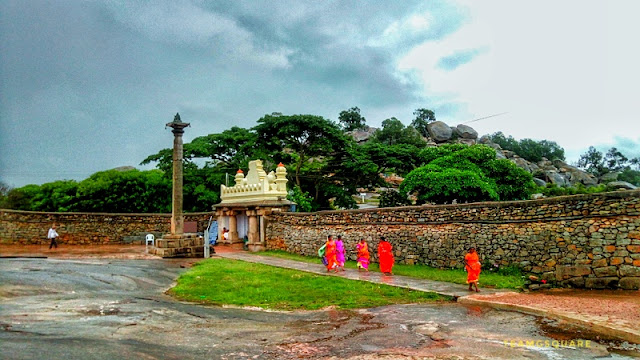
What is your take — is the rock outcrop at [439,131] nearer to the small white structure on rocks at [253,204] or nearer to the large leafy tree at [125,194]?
the large leafy tree at [125,194]

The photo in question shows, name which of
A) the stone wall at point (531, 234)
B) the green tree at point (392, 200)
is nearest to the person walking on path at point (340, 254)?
the stone wall at point (531, 234)

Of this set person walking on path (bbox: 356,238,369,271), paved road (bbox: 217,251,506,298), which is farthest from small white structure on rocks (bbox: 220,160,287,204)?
person walking on path (bbox: 356,238,369,271)

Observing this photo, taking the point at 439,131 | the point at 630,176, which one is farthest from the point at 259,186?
the point at 630,176

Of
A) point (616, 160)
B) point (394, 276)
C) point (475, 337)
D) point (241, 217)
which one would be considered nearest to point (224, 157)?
point (241, 217)

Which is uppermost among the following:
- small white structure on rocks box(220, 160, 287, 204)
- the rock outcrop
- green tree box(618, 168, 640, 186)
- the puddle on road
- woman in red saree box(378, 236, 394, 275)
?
the rock outcrop

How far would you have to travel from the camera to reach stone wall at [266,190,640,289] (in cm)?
1193

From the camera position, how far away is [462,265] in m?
15.6

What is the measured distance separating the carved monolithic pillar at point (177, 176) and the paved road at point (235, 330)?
9.24 meters

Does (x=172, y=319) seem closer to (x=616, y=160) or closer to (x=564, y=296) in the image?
(x=564, y=296)

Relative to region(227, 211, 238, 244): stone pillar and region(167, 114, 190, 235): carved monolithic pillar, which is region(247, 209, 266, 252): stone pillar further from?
region(167, 114, 190, 235): carved monolithic pillar

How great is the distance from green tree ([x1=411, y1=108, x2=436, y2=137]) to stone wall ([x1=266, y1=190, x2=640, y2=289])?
62.4m

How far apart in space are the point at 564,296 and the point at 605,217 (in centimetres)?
259

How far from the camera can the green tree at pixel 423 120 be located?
261 ft

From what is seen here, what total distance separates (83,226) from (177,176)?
910 centimetres
